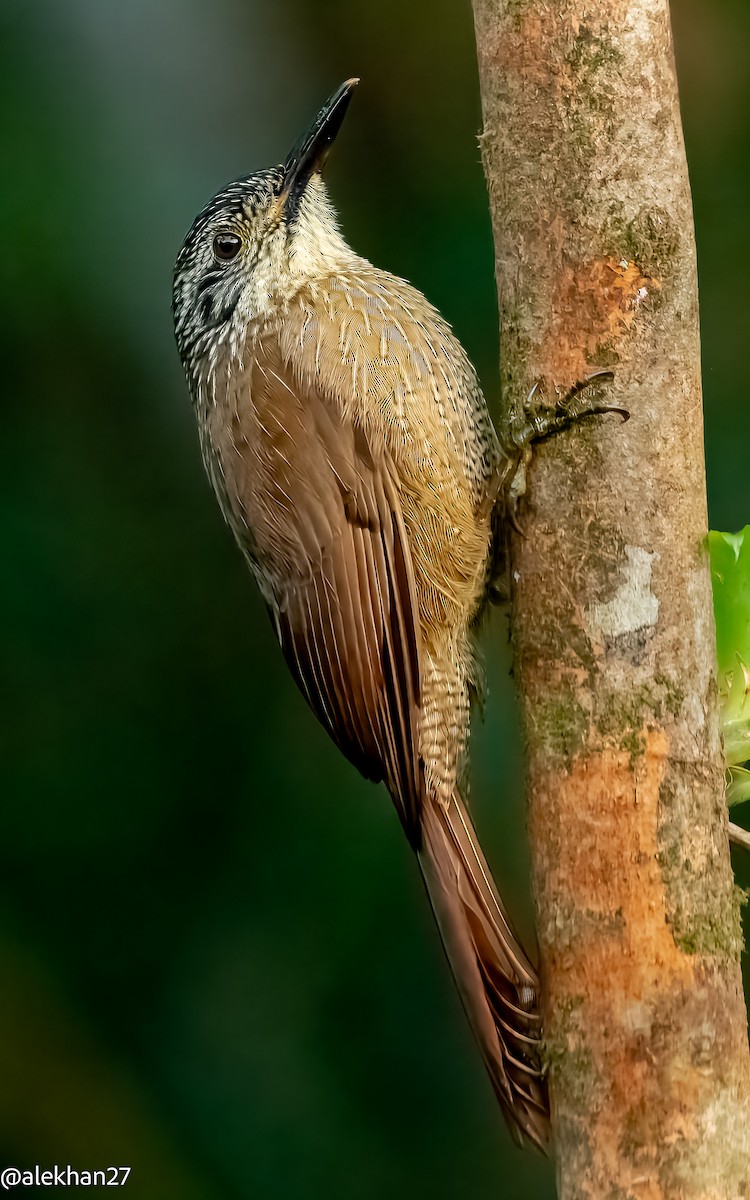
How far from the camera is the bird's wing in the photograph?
2389 mm

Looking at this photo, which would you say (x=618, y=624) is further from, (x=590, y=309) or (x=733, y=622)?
(x=590, y=309)

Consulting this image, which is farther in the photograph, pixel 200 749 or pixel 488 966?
pixel 200 749

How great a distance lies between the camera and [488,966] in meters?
2.17

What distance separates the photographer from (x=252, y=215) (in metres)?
2.83

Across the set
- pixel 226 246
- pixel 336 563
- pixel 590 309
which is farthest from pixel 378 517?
pixel 226 246

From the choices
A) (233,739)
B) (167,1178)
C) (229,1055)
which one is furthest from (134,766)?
(167,1178)

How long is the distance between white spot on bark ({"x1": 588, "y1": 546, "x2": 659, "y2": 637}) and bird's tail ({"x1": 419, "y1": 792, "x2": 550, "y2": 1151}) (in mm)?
614

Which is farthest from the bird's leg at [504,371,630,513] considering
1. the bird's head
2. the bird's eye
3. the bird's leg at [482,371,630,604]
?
the bird's eye

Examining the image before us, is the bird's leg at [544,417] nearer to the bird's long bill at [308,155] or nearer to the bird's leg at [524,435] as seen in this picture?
the bird's leg at [524,435]

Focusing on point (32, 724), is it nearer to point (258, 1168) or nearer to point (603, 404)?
point (258, 1168)

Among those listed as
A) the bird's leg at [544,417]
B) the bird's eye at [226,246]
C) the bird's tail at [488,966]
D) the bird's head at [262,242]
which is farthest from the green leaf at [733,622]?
the bird's eye at [226,246]

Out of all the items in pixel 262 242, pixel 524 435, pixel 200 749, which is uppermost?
pixel 262 242

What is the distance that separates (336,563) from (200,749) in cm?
130

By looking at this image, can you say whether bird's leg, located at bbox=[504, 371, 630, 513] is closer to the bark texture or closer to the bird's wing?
the bark texture
